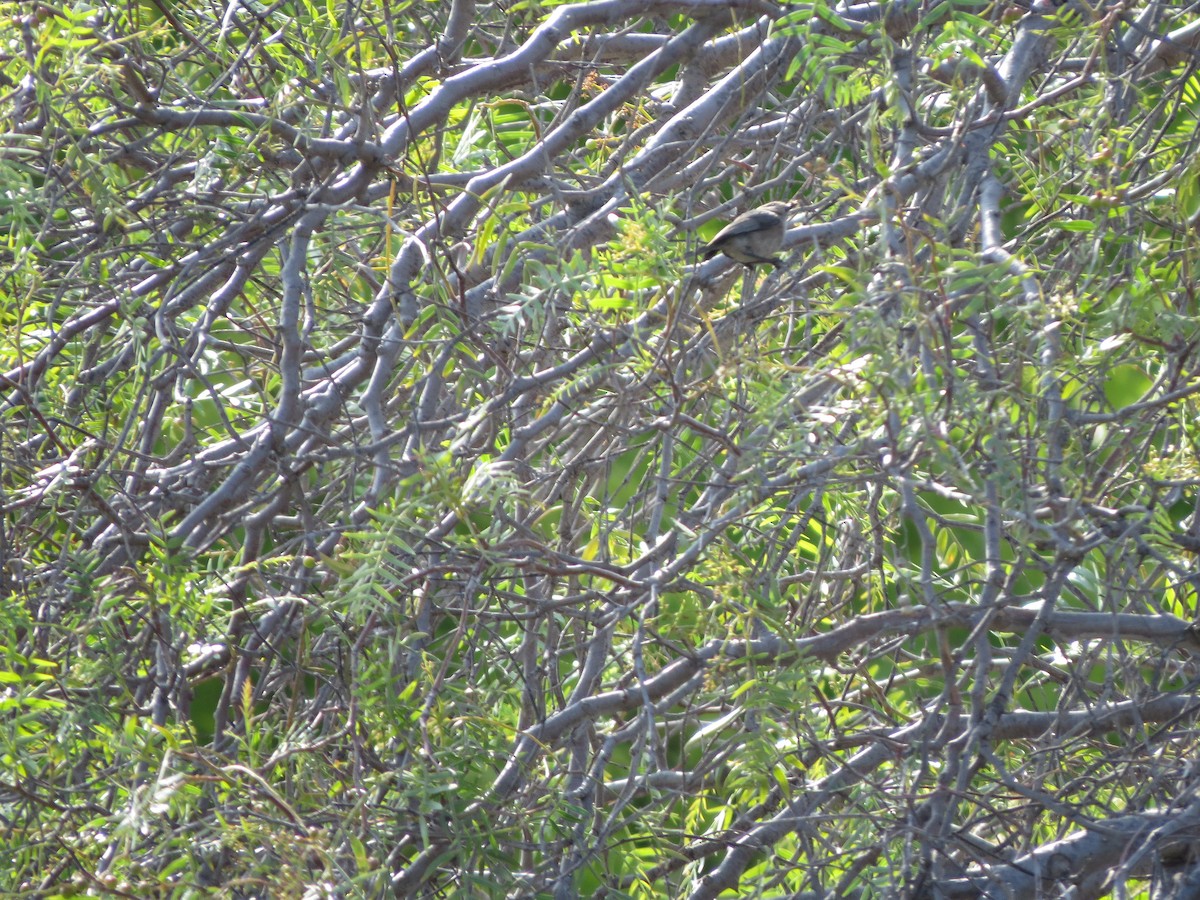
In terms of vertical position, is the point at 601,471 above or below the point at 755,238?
below

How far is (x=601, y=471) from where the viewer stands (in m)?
2.53

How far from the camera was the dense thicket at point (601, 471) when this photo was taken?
62.5 inches

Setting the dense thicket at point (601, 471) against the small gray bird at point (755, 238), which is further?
the small gray bird at point (755, 238)

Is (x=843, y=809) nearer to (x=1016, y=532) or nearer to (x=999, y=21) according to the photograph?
(x=1016, y=532)

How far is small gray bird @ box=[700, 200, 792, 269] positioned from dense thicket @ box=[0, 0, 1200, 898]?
5cm

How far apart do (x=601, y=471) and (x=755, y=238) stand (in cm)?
60

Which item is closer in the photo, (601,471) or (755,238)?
(755,238)

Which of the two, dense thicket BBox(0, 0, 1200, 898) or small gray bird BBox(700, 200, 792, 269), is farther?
small gray bird BBox(700, 200, 792, 269)

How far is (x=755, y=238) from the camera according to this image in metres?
2.17

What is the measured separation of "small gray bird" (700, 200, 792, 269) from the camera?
2.13 meters

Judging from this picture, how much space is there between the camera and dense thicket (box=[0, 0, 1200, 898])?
1.59m

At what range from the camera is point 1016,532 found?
1.55 metres

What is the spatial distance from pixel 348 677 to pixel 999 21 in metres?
1.52

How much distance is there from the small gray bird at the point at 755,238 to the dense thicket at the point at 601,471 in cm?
5
